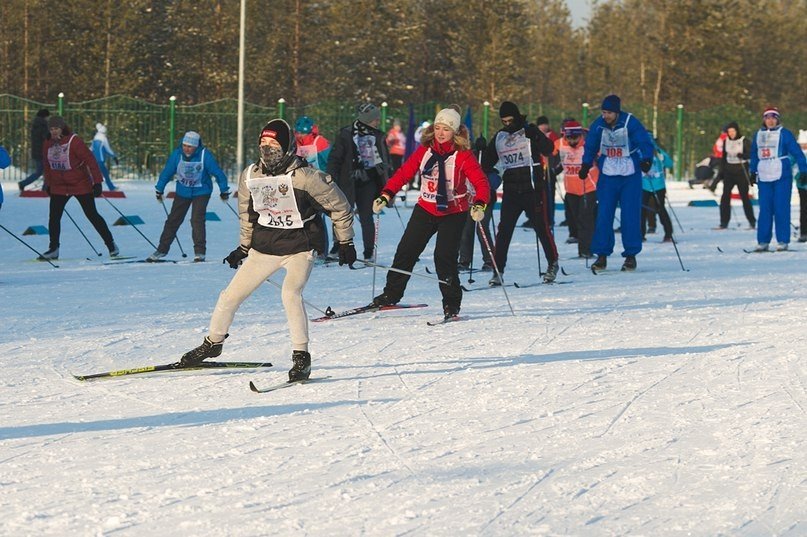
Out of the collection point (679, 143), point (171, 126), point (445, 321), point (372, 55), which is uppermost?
point (372, 55)

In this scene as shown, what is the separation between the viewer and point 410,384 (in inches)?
300

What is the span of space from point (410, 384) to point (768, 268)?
27.6 feet

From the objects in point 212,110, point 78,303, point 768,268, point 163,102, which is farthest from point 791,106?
point 78,303

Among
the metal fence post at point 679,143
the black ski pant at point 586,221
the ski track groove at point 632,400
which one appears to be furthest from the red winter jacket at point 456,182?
the metal fence post at point 679,143

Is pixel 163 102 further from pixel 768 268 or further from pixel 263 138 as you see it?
pixel 263 138

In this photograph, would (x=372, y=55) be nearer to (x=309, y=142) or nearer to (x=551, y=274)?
(x=309, y=142)

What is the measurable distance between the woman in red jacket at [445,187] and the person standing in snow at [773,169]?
23.9ft

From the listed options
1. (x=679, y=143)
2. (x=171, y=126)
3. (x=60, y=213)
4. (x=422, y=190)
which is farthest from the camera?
(x=679, y=143)

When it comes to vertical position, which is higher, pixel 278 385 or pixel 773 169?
pixel 773 169

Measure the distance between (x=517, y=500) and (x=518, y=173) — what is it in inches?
324

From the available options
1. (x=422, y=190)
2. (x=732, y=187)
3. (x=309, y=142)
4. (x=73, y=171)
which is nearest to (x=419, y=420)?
(x=422, y=190)

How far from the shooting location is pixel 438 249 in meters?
10.5

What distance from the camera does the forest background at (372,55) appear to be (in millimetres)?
44938

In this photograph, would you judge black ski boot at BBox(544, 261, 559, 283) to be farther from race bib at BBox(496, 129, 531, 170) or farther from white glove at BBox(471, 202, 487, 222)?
white glove at BBox(471, 202, 487, 222)
